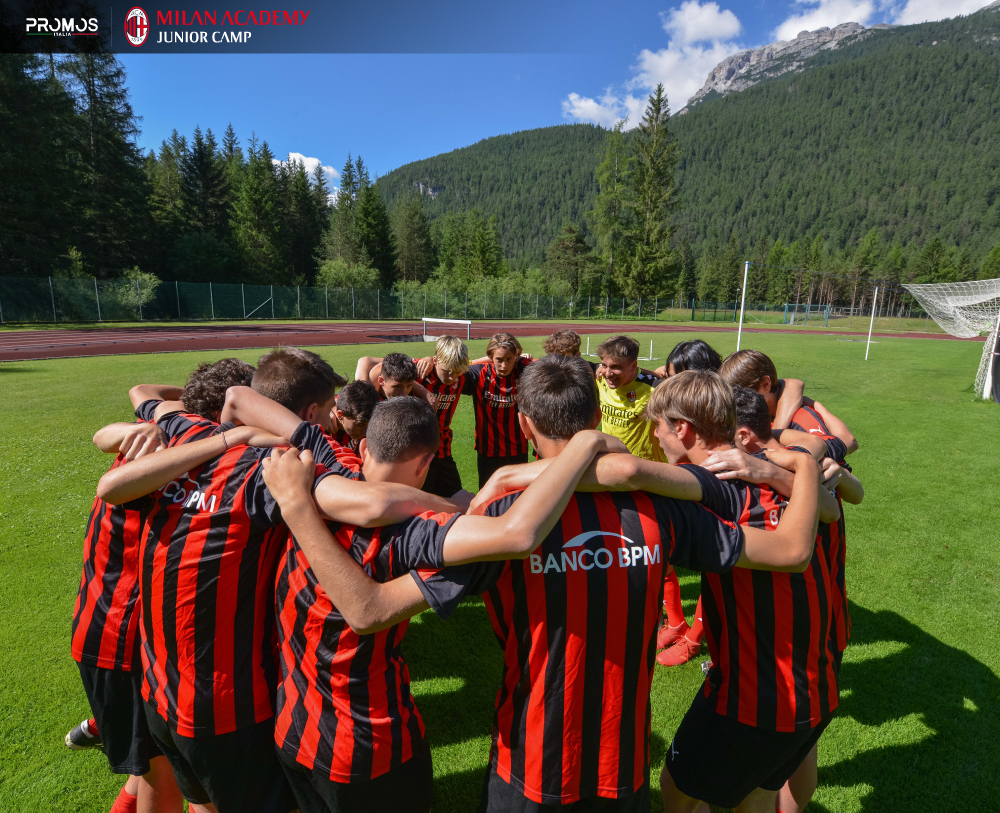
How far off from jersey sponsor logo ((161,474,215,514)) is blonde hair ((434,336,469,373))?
290cm

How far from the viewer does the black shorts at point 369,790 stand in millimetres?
1593

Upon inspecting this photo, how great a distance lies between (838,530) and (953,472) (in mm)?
7752

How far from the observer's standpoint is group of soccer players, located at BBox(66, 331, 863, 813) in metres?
1.52

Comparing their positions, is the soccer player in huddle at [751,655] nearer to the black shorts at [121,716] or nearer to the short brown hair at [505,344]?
the black shorts at [121,716]

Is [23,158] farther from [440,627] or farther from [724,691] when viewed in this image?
[724,691]

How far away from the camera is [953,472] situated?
25.5 ft

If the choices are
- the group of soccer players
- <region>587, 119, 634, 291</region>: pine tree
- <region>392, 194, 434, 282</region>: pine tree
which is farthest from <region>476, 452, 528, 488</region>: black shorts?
<region>392, 194, 434, 282</region>: pine tree

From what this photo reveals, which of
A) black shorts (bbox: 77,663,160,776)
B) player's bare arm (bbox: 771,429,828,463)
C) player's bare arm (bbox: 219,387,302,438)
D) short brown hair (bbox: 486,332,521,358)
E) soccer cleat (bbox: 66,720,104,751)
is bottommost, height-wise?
soccer cleat (bbox: 66,720,104,751)

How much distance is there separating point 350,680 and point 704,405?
1.51m

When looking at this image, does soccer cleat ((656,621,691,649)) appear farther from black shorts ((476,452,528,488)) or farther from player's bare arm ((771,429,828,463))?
player's bare arm ((771,429,828,463))

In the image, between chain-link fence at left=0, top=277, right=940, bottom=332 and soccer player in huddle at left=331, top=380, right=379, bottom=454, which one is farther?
chain-link fence at left=0, top=277, right=940, bottom=332

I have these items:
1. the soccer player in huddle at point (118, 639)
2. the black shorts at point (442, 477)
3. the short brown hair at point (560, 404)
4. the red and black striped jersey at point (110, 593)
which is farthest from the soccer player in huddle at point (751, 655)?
the black shorts at point (442, 477)

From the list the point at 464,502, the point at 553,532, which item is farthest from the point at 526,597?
the point at 464,502

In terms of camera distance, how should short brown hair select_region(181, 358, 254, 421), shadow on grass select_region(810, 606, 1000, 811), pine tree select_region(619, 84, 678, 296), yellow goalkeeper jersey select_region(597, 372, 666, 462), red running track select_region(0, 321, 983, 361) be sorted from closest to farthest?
short brown hair select_region(181, 358, 254, 421) → shadow on grass select_region(810, 606, 1000, 811) → yellow goalkeeper jersey select_region(597, 372, 666, 462) → red running track select_region(0, 321, 983, 361) → pine tree select_region(619, 84, 678, 296)
